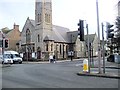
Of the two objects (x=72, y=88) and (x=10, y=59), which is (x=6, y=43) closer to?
(x=72, y=88)

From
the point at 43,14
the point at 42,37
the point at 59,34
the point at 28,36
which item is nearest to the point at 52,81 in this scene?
the point at 42,37

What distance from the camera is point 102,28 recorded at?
20.7 meters

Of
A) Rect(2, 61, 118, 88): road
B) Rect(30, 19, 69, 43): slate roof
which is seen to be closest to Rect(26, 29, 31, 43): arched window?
Rect(30, 19, 69, 43): slate roof

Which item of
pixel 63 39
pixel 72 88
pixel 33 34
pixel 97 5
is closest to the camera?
pixel 72 88

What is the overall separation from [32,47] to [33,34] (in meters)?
4.09

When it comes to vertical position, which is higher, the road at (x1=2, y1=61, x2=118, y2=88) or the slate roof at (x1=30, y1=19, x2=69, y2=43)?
the slate roof at (x1=30, y1=19, x2=69, y2=43)

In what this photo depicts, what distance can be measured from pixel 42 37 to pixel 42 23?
163 inches

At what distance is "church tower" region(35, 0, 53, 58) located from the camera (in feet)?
247

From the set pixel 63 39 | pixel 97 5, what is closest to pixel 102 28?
pixel 97 5

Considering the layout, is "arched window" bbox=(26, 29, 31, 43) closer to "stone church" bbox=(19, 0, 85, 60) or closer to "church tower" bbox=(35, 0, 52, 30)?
"stone church" bbox=(19, 0, 85, 60)

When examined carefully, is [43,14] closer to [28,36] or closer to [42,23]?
[42,23]

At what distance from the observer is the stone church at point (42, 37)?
247ft

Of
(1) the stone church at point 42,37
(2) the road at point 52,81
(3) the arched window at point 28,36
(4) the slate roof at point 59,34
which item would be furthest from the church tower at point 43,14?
(2) the road at point 52,81

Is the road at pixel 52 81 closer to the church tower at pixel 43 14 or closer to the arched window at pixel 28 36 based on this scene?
the church tower at pixel 43 14
